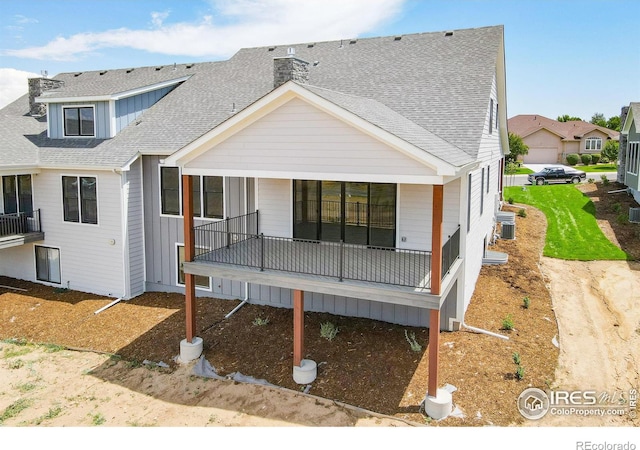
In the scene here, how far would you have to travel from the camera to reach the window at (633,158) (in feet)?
83.6

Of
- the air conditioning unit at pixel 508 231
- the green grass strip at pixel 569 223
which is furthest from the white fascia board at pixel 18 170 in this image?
the green grass strip at pixel 569 223

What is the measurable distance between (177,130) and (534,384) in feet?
42.3

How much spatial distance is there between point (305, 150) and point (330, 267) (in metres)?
2.75

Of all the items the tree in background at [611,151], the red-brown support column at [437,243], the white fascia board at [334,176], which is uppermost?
the tree in background at [611,151]

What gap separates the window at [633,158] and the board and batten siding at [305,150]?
2179cm

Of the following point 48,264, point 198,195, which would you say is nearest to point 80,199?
point 48,264

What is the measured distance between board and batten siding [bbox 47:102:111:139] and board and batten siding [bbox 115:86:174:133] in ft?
1.27

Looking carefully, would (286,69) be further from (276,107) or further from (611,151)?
(611,151)

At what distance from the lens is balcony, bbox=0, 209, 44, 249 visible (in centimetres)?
1590

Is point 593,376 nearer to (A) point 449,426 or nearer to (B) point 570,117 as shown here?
(A) point 449,426

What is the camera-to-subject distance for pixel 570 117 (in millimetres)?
80500

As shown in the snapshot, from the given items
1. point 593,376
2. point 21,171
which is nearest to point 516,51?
point 593,376

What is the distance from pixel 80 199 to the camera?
15.9 m

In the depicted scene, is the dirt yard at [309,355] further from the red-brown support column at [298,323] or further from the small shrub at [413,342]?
the red-brown support column at [298,323]
